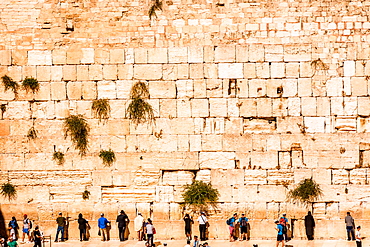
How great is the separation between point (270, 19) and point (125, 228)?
23.0ft

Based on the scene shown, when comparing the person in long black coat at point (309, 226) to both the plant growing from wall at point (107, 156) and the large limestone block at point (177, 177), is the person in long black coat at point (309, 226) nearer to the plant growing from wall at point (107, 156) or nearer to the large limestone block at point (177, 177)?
the large limestone block at point (177, 177)

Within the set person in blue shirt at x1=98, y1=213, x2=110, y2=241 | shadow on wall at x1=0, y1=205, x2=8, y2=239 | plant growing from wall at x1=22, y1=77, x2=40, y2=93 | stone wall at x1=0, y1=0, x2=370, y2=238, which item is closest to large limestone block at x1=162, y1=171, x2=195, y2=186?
stone wall at x1=0, y1=0, x2=370, y2=238

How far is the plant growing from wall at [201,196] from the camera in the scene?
A: 700 inches

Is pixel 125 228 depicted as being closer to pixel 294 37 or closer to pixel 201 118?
pixel 201 118

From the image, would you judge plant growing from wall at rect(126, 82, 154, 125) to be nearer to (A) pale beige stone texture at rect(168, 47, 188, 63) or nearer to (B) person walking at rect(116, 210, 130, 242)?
(A) pale beige stone texture at rect(168, 47, 188, 63)

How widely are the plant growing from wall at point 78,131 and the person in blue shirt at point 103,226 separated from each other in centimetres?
196

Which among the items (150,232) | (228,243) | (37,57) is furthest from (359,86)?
(37,57)

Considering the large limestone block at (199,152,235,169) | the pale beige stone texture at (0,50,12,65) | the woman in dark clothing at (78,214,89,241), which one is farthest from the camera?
the pale beige stone texture at (0,50,12,65)

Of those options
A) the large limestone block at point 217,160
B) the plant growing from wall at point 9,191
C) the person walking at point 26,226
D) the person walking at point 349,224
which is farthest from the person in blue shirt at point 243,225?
the plant growing from wall at point 9,191

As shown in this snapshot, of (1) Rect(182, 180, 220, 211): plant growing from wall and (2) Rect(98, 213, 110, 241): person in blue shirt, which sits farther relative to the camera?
(1) Rect(182, 180, 220, 211): plant growing from wall

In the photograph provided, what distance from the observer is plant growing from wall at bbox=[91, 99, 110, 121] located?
18141 mm

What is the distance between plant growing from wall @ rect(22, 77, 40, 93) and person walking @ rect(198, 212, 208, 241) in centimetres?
584

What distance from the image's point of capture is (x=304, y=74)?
17.9m

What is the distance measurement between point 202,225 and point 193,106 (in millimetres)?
3283
